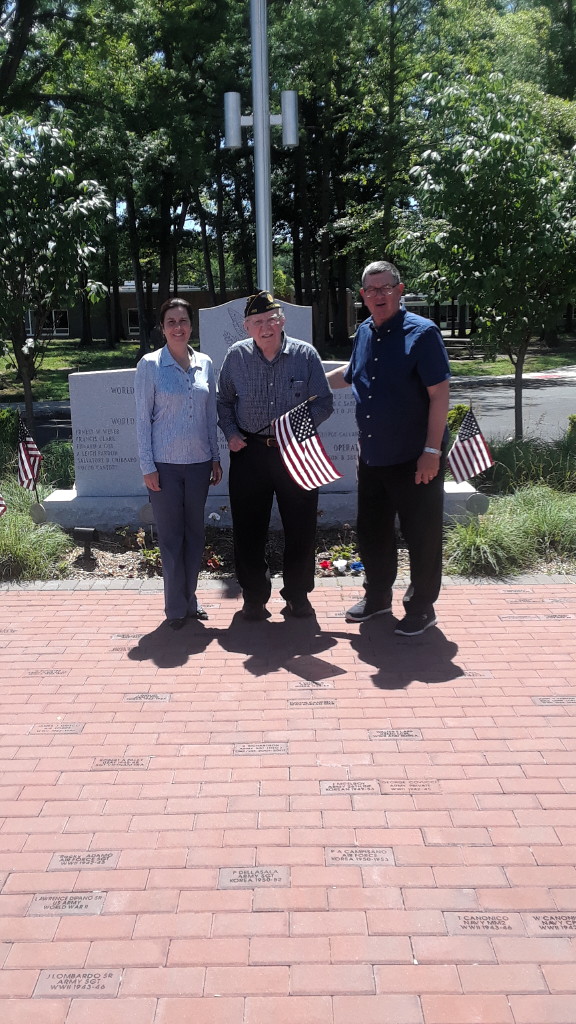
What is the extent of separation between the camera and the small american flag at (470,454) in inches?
261

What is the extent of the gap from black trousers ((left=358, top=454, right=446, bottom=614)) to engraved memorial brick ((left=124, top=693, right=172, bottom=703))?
4.80 feet

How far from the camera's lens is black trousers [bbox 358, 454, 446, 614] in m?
4.91

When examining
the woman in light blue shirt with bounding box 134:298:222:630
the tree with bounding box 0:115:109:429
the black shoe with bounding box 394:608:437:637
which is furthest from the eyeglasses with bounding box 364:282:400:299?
the tree with bounding box 0:115:109:429

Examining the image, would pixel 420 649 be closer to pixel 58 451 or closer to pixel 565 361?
pixel 58 451

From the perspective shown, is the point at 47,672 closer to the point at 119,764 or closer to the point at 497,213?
the point at 119,764

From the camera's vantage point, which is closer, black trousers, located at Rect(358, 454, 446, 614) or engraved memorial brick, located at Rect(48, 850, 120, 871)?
engraved memorial brick, located at Rect(48, 850, 120, 871)

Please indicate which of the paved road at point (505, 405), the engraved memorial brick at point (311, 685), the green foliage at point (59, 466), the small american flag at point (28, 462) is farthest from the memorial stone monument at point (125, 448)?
the paved road at point (505, 405)

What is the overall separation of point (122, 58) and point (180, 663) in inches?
814

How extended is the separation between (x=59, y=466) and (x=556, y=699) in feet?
18.9

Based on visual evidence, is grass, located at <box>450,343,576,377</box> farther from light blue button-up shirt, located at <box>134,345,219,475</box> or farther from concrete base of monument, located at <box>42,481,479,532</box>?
light blue button-up shirt, located at <box>134,345,219,475</box>

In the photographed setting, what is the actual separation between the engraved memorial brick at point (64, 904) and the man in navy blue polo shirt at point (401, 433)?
2.58m

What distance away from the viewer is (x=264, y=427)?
5.13m

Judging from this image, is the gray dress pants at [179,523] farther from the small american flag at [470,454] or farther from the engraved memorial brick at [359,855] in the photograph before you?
the engraved memorial brick at [359,855]

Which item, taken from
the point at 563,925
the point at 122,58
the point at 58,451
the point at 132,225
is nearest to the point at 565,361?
the point at 132,225
